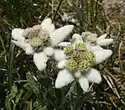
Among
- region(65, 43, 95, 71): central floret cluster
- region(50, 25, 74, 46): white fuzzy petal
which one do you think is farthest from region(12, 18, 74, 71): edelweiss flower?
region(65, 43, 95, 71): central floret cluster

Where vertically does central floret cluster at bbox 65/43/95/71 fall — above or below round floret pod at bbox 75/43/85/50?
below

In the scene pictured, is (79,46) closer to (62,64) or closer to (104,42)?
(62,64)

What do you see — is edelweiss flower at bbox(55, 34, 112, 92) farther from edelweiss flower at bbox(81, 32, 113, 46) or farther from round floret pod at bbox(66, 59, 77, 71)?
edelweiss flower at bbox(81, 32, 113, 46)

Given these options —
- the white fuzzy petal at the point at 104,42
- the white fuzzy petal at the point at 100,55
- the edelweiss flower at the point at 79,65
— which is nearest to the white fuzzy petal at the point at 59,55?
the edelweiss flower at the point at 79,65

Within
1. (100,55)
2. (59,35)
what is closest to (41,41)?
(59,35)

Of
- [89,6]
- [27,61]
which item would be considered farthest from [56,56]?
[89,6]

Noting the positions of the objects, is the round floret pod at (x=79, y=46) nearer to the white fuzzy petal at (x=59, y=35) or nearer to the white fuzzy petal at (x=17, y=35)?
the white fuzzy petal at (x=59, y=35)
